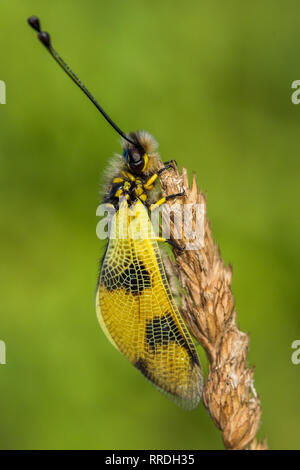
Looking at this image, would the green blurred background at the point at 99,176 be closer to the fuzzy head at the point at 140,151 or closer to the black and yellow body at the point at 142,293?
the black and yellow body at the point at 142,293

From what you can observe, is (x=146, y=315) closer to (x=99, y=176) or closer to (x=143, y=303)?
(x=143, y=303)

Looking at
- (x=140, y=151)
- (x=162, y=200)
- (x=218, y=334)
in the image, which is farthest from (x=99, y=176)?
(x=218, y=334)

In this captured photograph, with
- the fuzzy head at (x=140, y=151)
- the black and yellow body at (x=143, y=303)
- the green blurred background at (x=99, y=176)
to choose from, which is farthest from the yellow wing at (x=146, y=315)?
the green blurred background at (x=99, y=176)

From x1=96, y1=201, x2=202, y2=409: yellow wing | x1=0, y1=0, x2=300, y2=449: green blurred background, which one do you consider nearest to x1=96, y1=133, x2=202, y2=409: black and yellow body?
x1=96, y1=201, x2=202, y2=409: yellow wing

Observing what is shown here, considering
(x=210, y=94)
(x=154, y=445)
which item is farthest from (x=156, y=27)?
(x=154, y=445)

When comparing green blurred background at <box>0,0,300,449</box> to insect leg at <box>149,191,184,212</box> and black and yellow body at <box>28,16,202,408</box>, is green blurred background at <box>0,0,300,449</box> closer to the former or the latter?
black and yellow body at <box>28,16,202,408</box>

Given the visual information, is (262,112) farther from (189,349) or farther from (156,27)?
(189,349)
